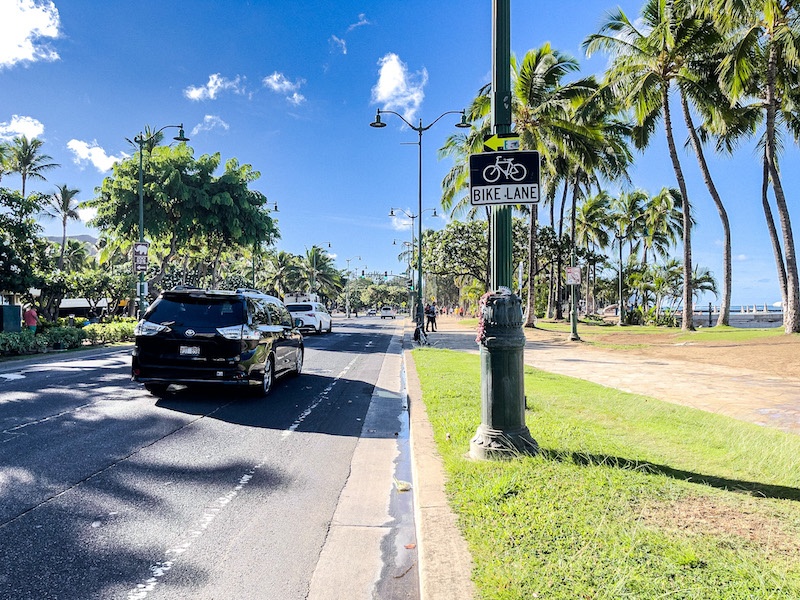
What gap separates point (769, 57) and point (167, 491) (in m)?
25.8

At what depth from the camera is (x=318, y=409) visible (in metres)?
8.62

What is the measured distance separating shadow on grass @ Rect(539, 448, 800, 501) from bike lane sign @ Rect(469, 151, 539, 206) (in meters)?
2.39

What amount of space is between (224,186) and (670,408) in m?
23.9

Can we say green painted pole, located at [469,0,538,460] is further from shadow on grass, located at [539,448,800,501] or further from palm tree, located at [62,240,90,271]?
palm tree, located at [62,240,90,271]

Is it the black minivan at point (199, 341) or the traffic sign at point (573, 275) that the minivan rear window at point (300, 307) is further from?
the black minivan at point (199, 341)

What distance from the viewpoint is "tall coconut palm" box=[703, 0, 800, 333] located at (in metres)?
19.1

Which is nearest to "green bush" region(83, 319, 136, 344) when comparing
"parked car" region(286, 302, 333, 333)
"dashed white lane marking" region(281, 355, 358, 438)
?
"parked car" region(286, 302, 333, 333)

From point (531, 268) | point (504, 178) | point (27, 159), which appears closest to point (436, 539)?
point (504, 178)

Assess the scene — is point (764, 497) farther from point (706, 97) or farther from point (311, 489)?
point (706, 97)

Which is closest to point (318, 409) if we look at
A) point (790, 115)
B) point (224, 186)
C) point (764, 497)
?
point (764, 497)

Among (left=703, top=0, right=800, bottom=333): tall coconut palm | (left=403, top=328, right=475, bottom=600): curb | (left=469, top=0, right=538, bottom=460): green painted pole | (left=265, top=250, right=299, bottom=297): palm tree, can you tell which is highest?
(left=703, top=0, right=800, bottom=333): tall coconut palm

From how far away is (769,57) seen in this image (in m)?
21.4

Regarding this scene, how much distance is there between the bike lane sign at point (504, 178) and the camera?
530 cm

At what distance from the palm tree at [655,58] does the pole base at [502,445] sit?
73.1 ft
